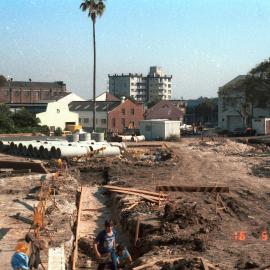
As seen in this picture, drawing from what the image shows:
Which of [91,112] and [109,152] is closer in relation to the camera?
[109,152]

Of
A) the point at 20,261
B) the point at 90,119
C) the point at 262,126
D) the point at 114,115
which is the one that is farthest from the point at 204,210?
the point at 90,119

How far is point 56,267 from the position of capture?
12180 millimetres

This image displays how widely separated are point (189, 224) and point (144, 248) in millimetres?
2313

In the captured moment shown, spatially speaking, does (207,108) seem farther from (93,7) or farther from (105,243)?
(105,243)

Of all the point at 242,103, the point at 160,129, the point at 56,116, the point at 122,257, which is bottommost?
the point at 122,257

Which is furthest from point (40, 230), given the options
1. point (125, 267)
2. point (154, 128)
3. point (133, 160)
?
point (154, 128)

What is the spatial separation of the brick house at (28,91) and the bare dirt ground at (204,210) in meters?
78.6

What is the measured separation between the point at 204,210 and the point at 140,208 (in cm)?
238

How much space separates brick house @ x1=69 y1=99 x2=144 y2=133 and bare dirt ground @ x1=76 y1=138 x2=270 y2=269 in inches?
1599

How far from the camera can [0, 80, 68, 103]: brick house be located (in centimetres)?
11625

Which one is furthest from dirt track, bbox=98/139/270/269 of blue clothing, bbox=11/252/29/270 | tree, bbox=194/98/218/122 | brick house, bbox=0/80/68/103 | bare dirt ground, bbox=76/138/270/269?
tree, bbox=194/98/218/122

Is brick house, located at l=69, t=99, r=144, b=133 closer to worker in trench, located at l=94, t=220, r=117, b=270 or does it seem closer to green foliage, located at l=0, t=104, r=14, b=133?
green foliage, located at l=0, t=104, r=14, b=133

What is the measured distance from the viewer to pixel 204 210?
2009 cm

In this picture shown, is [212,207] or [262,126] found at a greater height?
[262,126]
